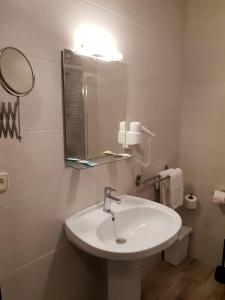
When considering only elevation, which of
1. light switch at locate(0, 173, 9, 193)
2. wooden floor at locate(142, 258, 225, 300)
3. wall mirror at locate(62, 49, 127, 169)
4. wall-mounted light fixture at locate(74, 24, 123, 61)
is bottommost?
wooden floor at locate(142, 258, 225, 300)

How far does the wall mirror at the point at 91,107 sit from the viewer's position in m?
1.31

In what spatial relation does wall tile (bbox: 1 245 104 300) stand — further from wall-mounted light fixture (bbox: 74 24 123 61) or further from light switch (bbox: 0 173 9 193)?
wall-mounted light fixture (bbox: 74 24 123 61)

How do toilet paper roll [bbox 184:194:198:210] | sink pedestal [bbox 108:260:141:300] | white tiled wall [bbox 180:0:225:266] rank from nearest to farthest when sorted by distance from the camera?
sink pedestal [bbox 108:260:141:300] < white tiled wall [bbox 180:0:225:266] < toilet paper roll [bbox 184:194:198:210]

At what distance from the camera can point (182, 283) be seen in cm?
210

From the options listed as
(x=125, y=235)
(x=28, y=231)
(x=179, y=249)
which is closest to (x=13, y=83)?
(x=28, y=231)

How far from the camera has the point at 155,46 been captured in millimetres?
1870

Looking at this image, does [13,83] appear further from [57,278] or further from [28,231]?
[57,278]

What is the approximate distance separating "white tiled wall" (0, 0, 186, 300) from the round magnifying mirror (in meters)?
0.04

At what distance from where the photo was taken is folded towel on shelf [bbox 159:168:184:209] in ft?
6.73

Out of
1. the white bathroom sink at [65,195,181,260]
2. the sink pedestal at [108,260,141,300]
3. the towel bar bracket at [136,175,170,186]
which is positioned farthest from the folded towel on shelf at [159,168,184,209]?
the sink pedestal at [108,260,141,300]

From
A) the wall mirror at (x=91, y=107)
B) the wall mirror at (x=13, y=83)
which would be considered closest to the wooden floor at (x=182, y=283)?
the wall mirror at (x=91, y=107)

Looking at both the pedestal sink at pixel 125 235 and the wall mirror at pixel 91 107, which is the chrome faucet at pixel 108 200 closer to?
the pedestal sink at pixel 125 235

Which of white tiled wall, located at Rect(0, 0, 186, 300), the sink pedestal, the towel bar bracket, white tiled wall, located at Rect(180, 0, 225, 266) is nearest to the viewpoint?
white tiled wall, located at Rect(0, 0, 186, 300)

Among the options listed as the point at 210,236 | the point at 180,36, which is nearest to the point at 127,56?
the point at 180,36
